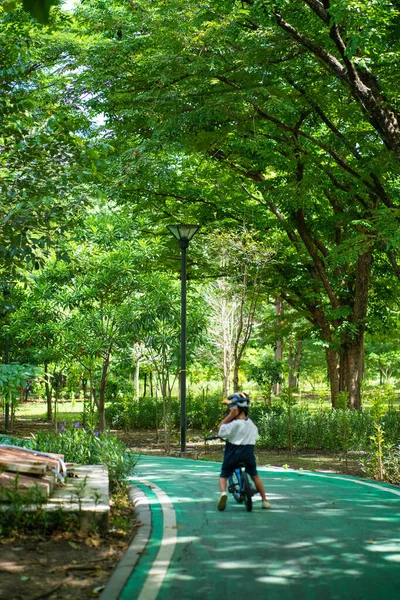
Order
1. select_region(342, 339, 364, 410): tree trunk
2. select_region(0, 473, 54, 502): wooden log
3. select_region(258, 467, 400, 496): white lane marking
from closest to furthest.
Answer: select_region(0, 473, 54, 502): wooden log, select_region(258, 467, 400, 496): white lane marking, select_region(342, 339, 364, 410): tree trunk

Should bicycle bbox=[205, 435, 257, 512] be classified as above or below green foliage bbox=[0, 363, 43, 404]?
below

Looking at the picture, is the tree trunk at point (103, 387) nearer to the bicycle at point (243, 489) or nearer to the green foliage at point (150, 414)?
the green foliage at point (150, 414)

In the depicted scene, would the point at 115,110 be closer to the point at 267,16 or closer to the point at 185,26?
the point at 185,26

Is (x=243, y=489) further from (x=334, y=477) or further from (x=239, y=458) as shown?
(x=334, y=477)

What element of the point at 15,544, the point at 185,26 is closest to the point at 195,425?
the point at 185,26

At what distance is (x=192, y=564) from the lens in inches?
244

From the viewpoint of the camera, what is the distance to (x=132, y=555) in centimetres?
649

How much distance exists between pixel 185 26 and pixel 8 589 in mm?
13563

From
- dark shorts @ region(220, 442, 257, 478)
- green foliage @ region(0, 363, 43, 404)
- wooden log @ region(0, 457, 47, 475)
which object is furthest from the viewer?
dark shorts @ region(220, 442, 257, 478)

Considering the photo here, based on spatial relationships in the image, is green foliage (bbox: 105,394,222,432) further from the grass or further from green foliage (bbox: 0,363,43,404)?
green foliage (bbox: 0,363,43,404)

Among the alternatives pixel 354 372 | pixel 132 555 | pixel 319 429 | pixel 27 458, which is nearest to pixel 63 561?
pixel 132 555

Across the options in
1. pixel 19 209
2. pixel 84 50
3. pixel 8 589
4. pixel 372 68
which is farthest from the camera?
pixel 84 50

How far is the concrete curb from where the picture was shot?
17.8 ft

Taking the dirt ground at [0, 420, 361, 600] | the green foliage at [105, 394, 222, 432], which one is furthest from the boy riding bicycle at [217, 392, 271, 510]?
the green foliage at [105, 394, 222, 432]
